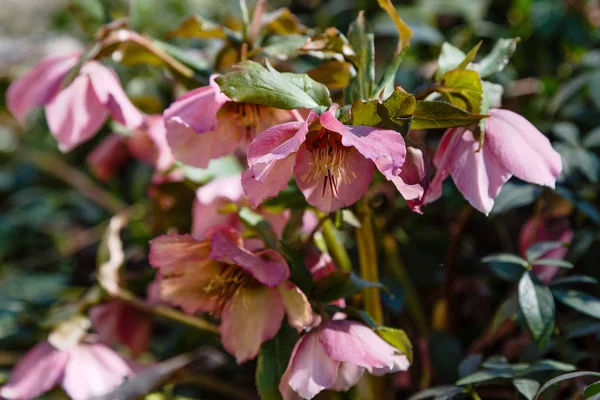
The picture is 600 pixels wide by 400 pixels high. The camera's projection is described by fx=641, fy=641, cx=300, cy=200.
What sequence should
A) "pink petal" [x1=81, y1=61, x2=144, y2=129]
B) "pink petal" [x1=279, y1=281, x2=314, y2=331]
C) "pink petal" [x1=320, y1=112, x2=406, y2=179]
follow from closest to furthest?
"pink petal" [x1=320, y1=112, x2=406, y2=179] < "pink petal" [x1=279, y1=281, x2=314, y2=331] < "pink petal" [x1=81, y1=61, x2=144, y2=129]

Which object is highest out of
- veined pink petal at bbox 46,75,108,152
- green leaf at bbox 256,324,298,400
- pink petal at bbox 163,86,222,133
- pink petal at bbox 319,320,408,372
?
pink petal at bbox 163,86,222,133

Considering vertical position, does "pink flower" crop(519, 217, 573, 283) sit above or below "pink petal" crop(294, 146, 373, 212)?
below

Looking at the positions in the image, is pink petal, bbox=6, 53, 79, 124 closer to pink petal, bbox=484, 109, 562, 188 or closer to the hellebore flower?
the hellebore flower

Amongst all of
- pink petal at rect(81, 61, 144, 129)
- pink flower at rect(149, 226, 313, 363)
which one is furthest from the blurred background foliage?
pink flower at rect(149, 226, 313, 363)

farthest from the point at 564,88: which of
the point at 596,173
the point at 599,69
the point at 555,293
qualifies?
the point at 555,293

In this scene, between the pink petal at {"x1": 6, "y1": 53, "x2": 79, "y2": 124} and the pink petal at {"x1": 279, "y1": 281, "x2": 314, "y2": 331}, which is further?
the pink petal at {"x1": 6, "y1": 53, "x2": 79, "y2": 124}

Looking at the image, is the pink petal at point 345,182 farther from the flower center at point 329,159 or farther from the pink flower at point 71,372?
the pink flower at point 71,372

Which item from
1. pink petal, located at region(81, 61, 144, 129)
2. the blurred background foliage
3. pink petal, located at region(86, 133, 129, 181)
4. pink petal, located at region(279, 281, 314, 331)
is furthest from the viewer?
pink petal, located at region(86, 133, 129, 181)
